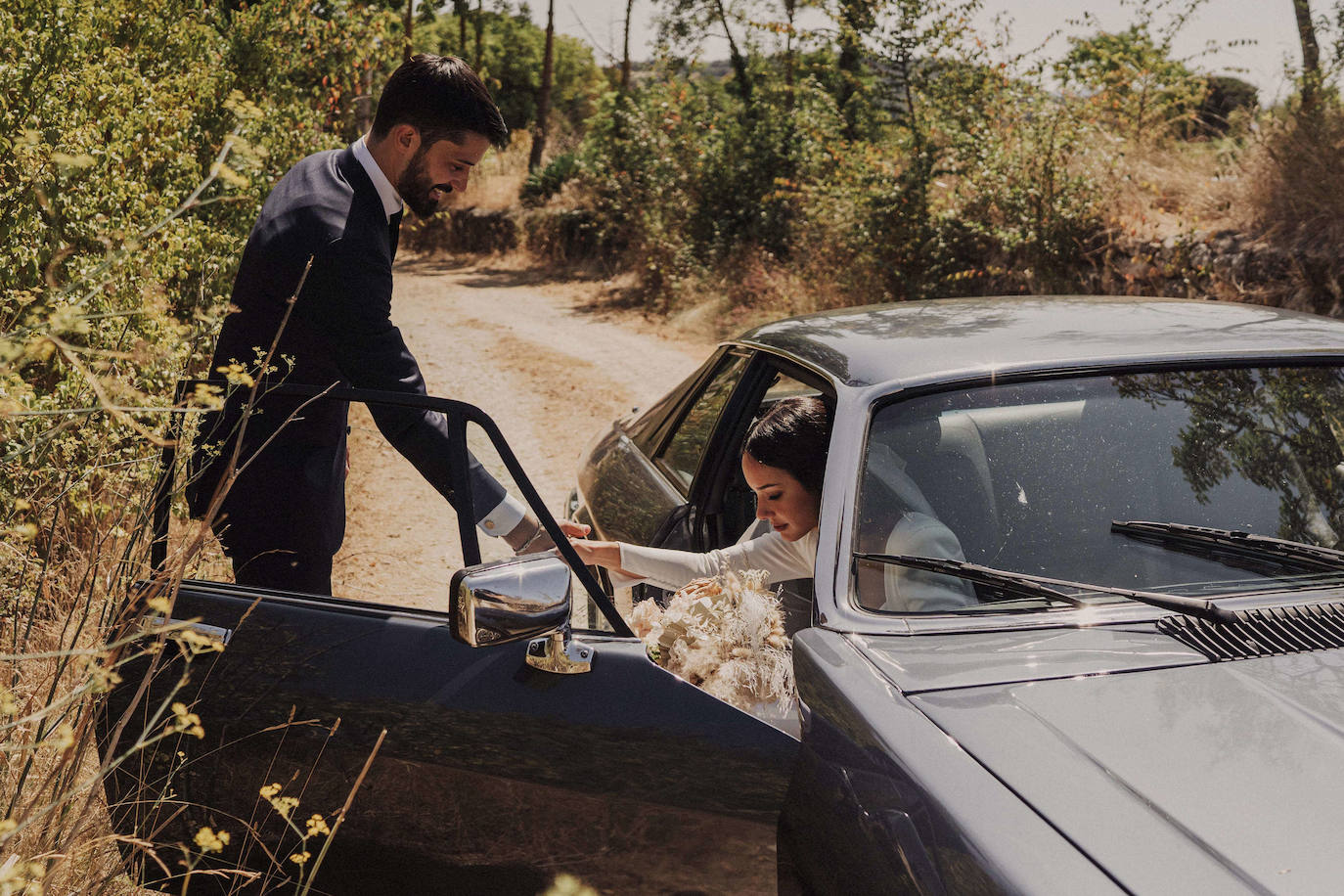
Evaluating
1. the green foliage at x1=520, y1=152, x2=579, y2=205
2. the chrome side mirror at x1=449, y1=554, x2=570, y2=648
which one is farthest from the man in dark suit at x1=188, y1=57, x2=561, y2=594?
the green foliage at x1=520, y1=152, x2=579, y2=205

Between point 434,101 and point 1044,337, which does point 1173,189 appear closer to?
point 1044,337

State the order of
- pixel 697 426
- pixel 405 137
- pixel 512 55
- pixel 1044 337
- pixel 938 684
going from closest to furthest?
pixel 938 684 < pixel 1044 337 < pixel 405 137 < pixel 697 426 < pixel 512 55

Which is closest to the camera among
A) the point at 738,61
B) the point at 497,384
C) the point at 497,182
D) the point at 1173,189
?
the point at 1173,189

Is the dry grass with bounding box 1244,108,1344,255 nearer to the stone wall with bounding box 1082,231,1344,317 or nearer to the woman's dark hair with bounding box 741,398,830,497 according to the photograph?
the stone wall with bounding box 1082,231,1344,317

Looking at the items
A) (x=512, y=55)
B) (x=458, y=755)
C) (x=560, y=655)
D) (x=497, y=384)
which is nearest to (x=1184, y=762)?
(x=560, y=655)

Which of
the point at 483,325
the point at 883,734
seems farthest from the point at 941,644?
the point at 483,325

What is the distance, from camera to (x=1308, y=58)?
9.78m

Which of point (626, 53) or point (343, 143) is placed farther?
point (626, 53)

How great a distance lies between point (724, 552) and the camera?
2.81 m

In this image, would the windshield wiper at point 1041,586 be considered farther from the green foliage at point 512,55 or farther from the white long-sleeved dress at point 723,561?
the green foliage at point 512,55

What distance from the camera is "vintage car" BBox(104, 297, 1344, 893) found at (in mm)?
1494

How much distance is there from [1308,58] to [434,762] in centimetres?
1060

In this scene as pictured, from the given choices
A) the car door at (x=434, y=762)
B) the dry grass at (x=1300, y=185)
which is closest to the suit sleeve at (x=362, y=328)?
the car door at (x=434, y=762)

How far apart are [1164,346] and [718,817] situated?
4.84 ft
